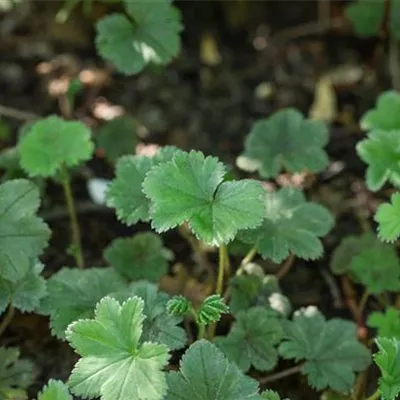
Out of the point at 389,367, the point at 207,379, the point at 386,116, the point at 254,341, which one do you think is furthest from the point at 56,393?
the point at 386,116

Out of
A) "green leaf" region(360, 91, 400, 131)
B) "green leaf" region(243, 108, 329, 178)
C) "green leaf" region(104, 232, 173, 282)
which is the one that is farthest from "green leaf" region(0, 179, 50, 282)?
"green leaf" region(360, 91, 400, 131)

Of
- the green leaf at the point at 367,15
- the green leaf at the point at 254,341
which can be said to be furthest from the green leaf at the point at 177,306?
the green leaf at the point at 367,15

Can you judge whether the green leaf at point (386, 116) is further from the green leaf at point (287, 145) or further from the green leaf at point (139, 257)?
the green leaf at point (139, 257)

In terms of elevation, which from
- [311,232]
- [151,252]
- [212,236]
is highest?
[212,236]

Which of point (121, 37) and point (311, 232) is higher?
point (121, 37)

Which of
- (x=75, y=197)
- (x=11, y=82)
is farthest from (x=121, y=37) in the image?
(x=11, y=82)

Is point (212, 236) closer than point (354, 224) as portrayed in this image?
Yes

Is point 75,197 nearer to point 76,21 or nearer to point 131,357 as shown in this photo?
point 76,21
